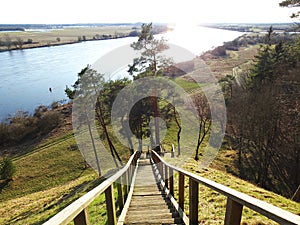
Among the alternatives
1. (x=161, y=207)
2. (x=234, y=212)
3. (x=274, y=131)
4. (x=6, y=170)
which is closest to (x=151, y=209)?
(x=161, y=207)

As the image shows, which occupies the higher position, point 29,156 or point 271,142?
point 271,142

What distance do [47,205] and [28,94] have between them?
1190 inches

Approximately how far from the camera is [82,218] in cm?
189

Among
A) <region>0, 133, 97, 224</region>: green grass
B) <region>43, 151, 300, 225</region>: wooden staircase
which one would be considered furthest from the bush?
<region>43, 151, 300, 225</region>: wooden staircase

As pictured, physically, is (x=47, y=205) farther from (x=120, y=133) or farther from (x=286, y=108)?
(x=286, y=108)

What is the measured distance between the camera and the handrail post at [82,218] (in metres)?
1.86

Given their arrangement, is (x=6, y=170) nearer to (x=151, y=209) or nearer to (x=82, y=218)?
(x=151, y=209)

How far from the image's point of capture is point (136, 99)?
18391 millimetres

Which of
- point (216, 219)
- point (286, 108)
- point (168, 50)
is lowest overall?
point (286, 108)

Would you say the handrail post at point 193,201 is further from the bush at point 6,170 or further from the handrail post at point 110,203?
the bush at point 6,170

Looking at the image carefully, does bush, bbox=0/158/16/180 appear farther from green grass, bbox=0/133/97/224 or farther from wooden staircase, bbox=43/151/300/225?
wooden staircase, bbox=43/151/300/225

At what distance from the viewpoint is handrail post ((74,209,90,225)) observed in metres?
1.86

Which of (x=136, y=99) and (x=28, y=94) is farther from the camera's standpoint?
(x=28, y=94)

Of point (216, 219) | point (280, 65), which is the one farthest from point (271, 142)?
point (216, 219)
